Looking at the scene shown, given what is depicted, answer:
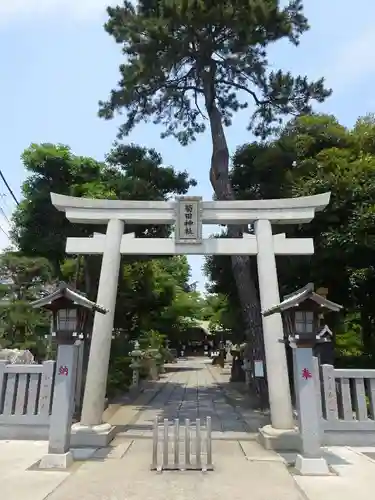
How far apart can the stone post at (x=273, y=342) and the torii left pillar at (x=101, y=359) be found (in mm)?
3452

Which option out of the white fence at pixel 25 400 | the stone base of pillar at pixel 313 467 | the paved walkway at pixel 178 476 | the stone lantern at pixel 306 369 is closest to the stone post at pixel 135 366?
the paved walkway at pixel 178 476

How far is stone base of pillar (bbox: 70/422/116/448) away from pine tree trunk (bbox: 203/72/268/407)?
563 cm

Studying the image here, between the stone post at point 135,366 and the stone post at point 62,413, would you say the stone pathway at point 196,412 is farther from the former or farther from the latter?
the stone post at point 62,413

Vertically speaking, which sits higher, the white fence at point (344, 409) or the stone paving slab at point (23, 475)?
the white fence at point (344, 409)

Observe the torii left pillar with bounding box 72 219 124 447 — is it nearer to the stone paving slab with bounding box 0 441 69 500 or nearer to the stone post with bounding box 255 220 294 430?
the stone paving slab with bounding box 0 441 69 500

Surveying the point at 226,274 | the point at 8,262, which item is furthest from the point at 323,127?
the point at 8,262

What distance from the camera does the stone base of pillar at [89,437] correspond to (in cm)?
890

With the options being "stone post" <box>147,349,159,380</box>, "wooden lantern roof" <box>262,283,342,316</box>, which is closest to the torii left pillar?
"wooden lantern roof" <box>262,283,342,316</box>

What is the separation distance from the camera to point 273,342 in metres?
9.91

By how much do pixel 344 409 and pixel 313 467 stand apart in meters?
2.59

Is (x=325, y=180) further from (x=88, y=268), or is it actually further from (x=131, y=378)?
(x=131, y=378)

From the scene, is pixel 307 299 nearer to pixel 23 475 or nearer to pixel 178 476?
pixel 178 476

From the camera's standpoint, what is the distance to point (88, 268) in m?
18.6

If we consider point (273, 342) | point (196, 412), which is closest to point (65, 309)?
point (273, 342)
